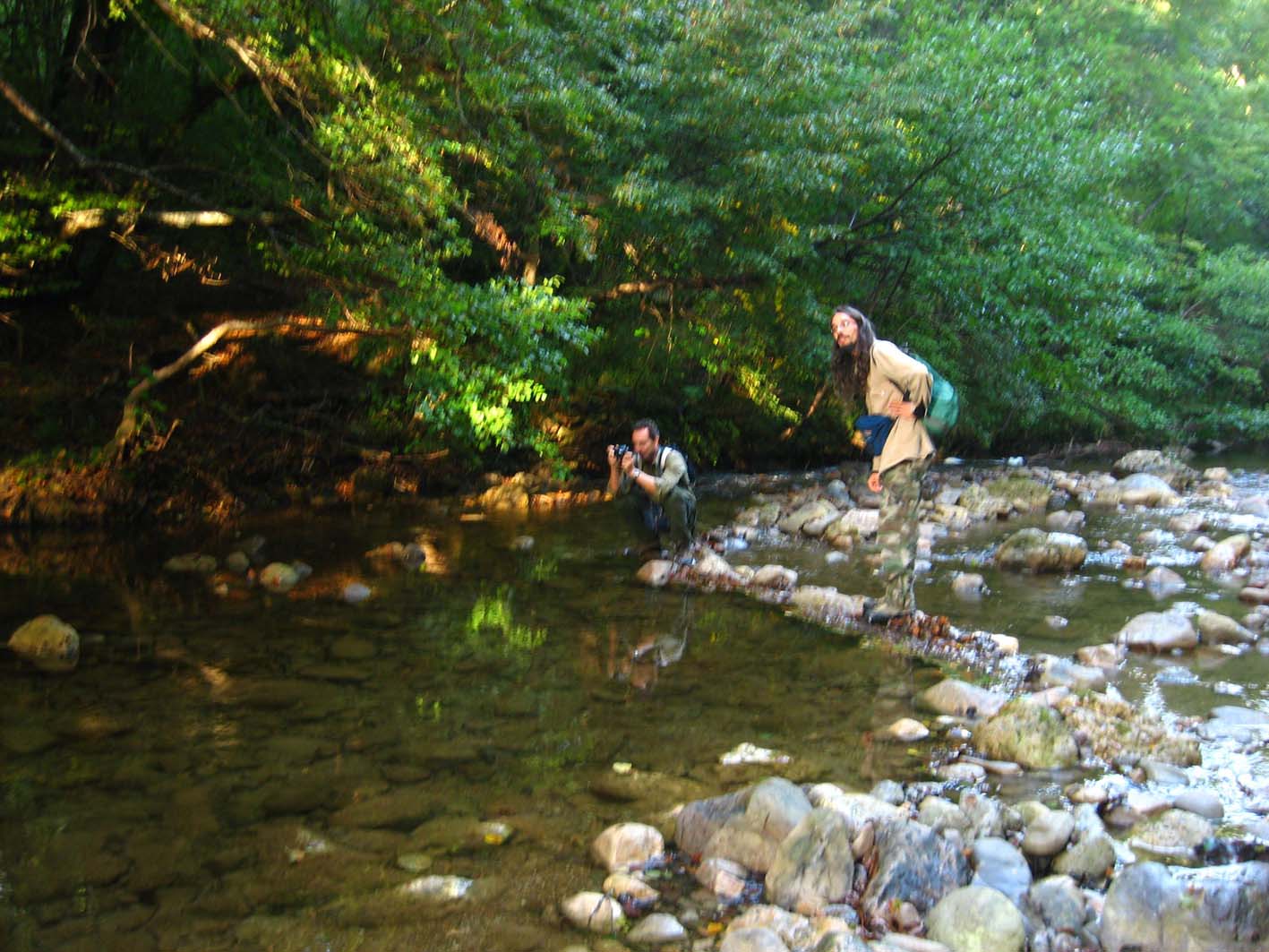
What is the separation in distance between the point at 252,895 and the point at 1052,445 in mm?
16423

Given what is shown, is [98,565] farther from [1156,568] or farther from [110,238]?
[1156,568]

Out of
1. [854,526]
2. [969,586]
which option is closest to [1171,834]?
[969,586]

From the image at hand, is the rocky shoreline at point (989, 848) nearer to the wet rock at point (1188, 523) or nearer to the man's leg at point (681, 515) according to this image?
the man's leg at point (681, 515)

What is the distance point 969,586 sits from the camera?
273 inches

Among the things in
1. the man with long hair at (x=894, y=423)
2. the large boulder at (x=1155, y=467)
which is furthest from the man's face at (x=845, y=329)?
the large boulder at (x=1155, y=467)

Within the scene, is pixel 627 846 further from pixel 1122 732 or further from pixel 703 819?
pixel 1122 732

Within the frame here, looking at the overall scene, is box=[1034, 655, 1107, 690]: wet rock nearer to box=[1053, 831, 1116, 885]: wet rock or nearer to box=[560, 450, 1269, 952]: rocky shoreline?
box=[560, 450, 1269, 952]: rocky shoreline

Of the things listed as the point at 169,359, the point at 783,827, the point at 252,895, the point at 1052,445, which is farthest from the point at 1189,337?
the point at 252,895

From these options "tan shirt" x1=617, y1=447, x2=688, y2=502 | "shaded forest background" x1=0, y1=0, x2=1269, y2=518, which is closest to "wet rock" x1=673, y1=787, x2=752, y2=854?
"shaded forest background" x1=0, y1=0, x2=1269, y2=518

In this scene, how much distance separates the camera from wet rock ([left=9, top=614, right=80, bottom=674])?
5.05m

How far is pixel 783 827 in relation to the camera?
3.14 meters

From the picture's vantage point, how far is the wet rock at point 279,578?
6.74 metres

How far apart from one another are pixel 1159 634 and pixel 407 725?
392cm

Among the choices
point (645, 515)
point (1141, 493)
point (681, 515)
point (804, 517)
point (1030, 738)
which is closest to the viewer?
point (1030, 738)
